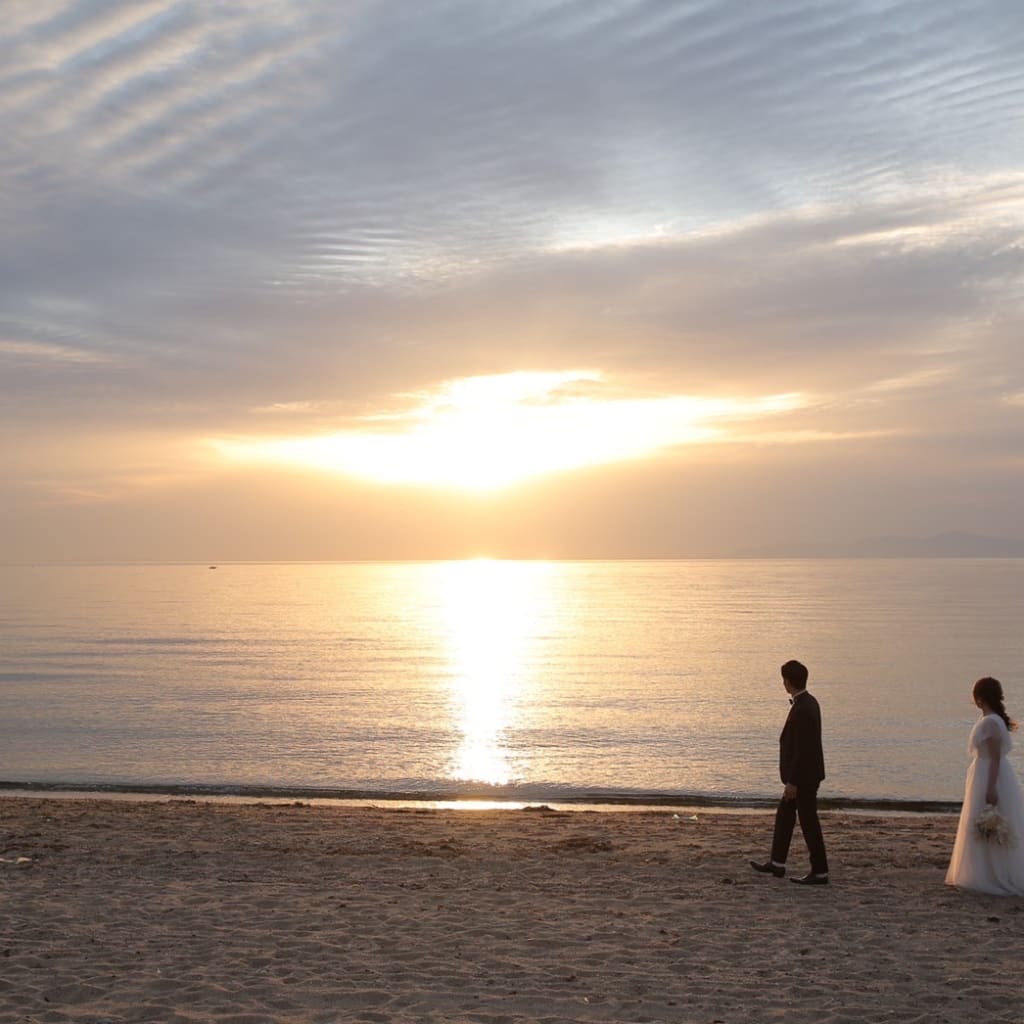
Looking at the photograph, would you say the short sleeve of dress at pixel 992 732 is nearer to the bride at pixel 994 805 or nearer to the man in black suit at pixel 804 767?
the bride at pixel 994 805

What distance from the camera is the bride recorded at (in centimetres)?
1034

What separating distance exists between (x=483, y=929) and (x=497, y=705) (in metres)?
26.8

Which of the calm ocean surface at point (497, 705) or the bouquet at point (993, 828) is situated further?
the calm ocean surface at point (497, 705)

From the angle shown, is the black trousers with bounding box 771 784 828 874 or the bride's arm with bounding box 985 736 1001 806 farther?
the black trousers with bounding box 771 784 828 874

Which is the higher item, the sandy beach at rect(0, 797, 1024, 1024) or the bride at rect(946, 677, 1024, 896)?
the bride at rect(946, 677, 1024, 896)

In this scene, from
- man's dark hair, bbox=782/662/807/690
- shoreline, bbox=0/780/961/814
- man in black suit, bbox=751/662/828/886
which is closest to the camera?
man's dark hair, bbox=782/662/807/690

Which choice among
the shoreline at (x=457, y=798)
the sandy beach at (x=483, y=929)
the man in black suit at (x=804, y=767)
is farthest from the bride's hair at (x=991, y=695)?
the shoreline at (x=457, y=798)

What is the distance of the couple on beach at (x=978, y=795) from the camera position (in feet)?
34.0

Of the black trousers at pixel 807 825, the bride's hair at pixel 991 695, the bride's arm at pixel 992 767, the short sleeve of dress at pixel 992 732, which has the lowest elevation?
the black trousers at pixel 807 825

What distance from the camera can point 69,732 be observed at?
28266 millimetres

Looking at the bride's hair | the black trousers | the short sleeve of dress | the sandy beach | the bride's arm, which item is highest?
the bride's hair

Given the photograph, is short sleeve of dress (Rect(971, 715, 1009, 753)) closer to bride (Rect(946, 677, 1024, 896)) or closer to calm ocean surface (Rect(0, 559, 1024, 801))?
bride (Rect(946, 677, 1024, 896))

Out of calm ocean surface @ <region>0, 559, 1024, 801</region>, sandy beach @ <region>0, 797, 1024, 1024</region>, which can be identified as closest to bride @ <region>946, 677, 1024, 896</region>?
sandy beach @ <region>0, 797, 1024, 1024</region>

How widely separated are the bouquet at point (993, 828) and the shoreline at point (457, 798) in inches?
312
